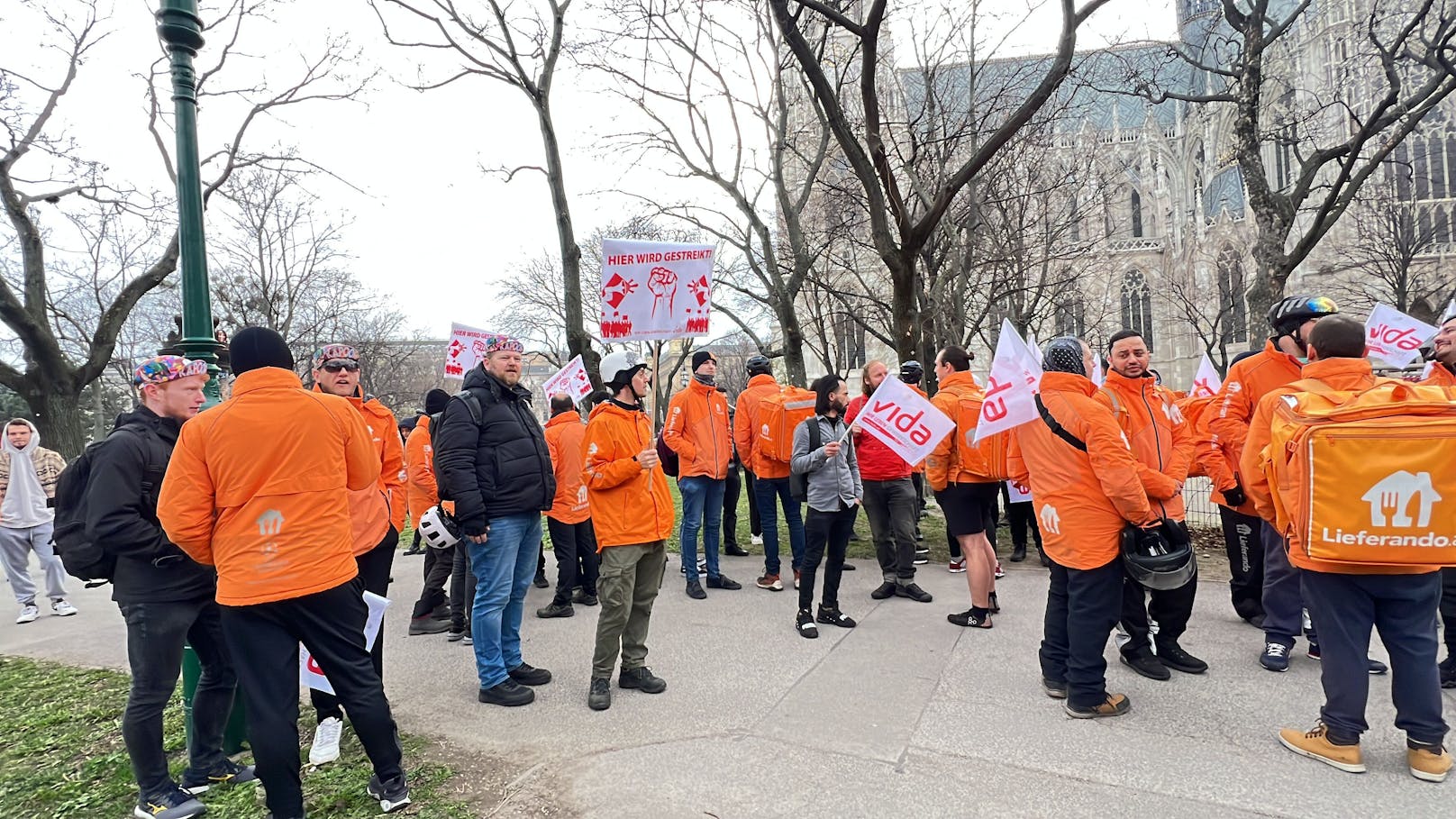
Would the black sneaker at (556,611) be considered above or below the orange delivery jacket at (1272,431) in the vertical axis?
below

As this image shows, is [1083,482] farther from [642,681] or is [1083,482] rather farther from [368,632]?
[368,632]

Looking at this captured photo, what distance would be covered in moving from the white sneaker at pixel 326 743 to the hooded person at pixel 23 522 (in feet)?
18.9

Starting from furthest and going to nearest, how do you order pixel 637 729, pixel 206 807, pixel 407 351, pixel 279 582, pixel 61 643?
pixel 407 351 → pixel 61 643 → pixel 637 729 → pixel 206 807 → pixel 279 582

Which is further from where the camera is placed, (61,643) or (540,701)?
(61,643)

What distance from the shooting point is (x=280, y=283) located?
28.2 meters

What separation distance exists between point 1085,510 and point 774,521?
12.2 feet

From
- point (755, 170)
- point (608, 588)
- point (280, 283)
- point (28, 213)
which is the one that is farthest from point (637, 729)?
point (280, 283)

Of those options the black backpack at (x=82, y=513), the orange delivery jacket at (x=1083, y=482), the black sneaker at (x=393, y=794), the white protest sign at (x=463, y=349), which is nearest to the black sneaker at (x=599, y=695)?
the black sneaker at (x=393, y=794)

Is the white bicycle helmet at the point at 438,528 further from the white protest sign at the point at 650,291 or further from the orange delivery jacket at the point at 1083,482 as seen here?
the orange delivery jacket at the point at 1083,482

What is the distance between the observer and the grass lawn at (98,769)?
11.3 ft

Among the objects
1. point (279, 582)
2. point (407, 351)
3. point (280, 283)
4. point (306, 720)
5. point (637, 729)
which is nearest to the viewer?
point (279, 582)

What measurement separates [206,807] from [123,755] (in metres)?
1.11

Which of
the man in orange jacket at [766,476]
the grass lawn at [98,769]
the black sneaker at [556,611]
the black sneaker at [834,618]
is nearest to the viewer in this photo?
the grass lawn at [98,769]

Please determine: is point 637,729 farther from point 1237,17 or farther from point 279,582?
point 1237,17
